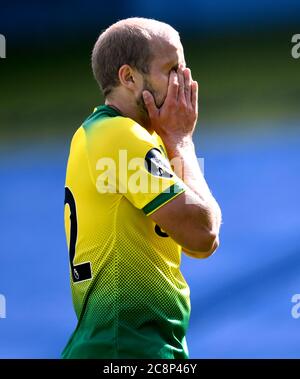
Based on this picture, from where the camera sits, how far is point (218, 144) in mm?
4180

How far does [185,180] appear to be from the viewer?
2.43 metres

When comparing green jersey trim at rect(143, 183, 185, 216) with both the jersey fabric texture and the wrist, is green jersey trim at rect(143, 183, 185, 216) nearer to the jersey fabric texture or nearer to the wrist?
the jersey fabric texture

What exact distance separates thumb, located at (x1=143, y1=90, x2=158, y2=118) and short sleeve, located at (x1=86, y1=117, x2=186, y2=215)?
119 millimetres

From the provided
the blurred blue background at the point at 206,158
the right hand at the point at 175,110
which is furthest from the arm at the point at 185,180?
the blurred blue background at the point at 206,158

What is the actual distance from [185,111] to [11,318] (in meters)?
1.75

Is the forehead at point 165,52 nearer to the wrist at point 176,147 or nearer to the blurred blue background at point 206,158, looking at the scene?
the wrist at point 176,147

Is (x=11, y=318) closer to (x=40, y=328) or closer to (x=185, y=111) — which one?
(x=40, y=328)

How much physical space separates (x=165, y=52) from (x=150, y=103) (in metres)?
0.13

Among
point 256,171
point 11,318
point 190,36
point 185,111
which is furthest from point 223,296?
point 185,111

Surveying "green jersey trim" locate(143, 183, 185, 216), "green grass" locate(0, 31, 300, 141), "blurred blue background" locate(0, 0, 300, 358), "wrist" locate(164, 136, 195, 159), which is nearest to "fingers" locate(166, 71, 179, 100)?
"wrist" locate(164, 136, 195, 159)

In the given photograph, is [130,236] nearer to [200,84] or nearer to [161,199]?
[161,199]

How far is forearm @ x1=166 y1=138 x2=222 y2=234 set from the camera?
2379 mm

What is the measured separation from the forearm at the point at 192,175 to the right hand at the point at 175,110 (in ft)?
0.06
